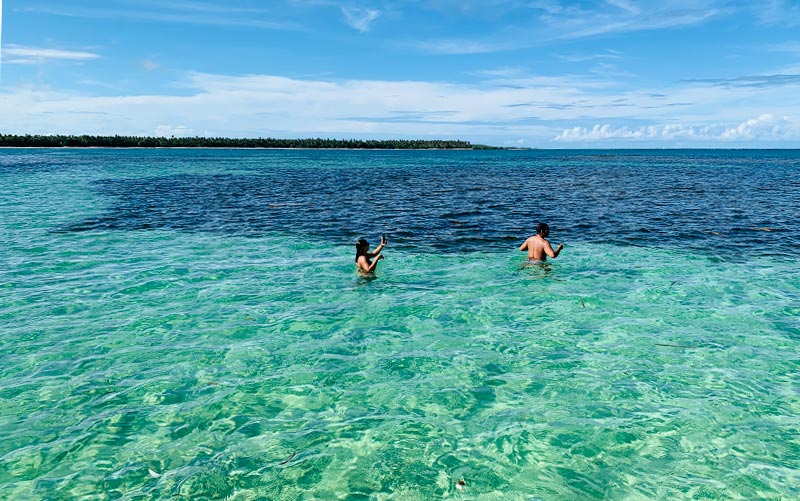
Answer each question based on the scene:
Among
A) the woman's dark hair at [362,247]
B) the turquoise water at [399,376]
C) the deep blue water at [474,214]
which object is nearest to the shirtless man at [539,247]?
the turquoise water at [399,376]

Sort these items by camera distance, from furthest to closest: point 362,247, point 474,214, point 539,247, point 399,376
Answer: point 474,214
point 539,247
point 362,247
point 399,376

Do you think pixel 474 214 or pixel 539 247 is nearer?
pixel 539 247

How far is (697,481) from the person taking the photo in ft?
22.2

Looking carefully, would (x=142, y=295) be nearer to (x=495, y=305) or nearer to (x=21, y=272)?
(x=21, y=272)

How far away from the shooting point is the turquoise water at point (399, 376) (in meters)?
6.90

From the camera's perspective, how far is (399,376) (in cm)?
976

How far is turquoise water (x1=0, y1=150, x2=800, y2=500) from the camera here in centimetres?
690

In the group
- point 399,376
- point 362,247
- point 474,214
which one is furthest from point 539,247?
point 474,214

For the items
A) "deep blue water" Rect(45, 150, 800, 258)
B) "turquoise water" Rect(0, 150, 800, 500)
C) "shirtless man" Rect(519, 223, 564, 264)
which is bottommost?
"turquoise water" Rect(0, 150, 800, 500)

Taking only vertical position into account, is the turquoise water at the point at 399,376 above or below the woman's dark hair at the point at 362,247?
below

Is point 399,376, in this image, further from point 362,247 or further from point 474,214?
point 474,214

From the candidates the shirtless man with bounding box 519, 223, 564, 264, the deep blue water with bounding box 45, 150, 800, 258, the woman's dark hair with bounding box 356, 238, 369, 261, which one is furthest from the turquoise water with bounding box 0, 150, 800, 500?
the deep blue water with bounding box 45, 150, 800, 258

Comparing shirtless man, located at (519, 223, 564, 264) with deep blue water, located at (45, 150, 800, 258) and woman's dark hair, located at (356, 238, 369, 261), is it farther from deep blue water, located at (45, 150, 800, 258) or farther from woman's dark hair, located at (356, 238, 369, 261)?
woman's dark hair, located at (356, 238, 369, 261)

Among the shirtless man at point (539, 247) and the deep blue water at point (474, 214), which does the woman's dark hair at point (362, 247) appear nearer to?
the deep blue water at point (474, 214)
